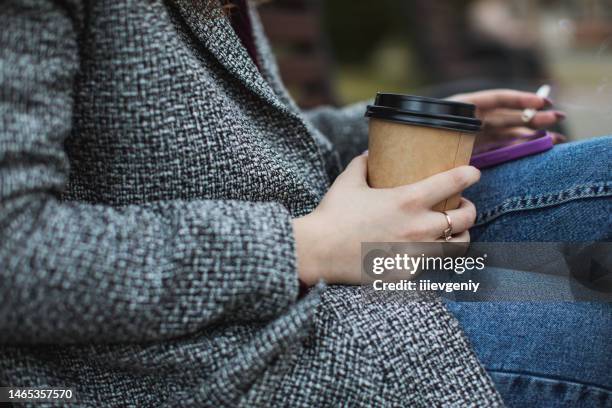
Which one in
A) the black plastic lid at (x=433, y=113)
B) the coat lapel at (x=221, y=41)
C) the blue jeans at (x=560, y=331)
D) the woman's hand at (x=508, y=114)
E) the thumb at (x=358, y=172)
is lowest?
the blue jeans at (x=560, y=331)

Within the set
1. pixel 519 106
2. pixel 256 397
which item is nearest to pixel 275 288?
pixel 256 397

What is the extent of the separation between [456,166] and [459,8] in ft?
15.7

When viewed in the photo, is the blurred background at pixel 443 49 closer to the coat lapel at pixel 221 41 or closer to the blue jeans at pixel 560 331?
the blue jeans at pixel 560 331

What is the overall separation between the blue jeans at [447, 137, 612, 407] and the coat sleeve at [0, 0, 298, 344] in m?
0.27

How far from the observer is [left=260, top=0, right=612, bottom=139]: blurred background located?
218cm

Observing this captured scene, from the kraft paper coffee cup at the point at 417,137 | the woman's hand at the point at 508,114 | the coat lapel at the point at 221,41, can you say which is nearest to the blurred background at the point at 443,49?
the woman's hand at the point at 508,114

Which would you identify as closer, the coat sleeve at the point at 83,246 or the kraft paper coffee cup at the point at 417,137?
the coat sleeve at the point at 83,246

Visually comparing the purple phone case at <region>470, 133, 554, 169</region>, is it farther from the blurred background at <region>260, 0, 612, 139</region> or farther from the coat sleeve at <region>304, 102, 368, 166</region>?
the coat sleeve at <region>304, 102, 368, 166</region>

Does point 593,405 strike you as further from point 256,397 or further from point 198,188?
point 198,188

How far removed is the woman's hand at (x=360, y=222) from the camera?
754mm

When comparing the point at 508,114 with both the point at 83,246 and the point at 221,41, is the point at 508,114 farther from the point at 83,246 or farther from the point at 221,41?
the point at 83,246

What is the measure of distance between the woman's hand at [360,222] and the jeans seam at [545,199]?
181 millimetres

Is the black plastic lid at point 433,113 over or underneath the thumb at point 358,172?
over

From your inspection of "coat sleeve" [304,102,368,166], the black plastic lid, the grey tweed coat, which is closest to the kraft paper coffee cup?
the black plastic lid
